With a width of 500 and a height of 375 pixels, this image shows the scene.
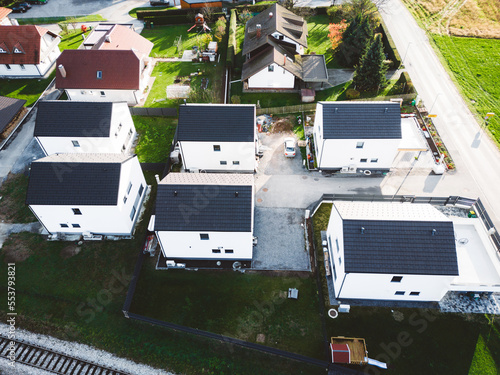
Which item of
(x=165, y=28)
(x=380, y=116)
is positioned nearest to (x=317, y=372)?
(x=380, y=116)

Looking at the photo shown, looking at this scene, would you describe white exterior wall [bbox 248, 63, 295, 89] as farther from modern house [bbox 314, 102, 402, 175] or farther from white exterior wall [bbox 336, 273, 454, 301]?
white exterior wall [bbox 336, 273, 454, 301]

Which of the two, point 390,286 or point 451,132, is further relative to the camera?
point 451,132

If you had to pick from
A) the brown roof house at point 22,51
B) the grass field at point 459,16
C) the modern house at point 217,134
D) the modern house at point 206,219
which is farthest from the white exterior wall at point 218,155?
the grass field at point 459,16

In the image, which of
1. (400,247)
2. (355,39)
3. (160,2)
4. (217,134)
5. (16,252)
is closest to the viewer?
(400,247)

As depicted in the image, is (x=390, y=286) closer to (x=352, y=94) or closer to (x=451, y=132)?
(x=451, y=132)

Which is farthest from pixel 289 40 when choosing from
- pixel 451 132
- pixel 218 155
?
pixel 451 132

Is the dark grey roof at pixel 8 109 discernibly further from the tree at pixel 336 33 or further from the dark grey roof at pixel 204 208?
the tree at pixel 336 33

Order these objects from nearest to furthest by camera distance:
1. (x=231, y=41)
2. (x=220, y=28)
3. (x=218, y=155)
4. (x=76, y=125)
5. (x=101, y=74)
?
(x=76, y=125), (x=218, y=155), (x=101, y=74), (x=231, y=41), (x=220, y=28)
